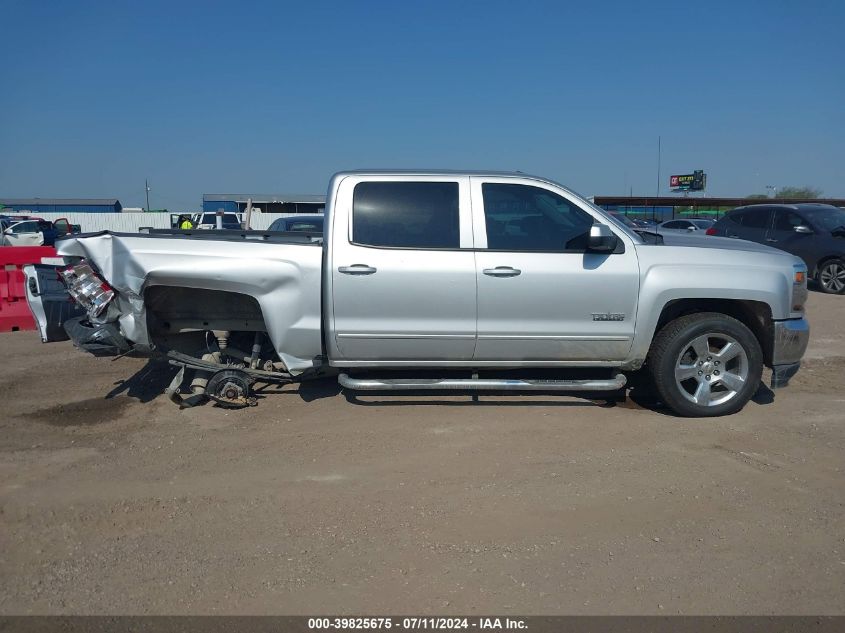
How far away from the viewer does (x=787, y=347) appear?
5375mm

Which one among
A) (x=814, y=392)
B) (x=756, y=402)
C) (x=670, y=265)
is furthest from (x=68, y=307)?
(x=814, y=392)

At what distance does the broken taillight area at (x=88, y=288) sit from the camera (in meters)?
5.13

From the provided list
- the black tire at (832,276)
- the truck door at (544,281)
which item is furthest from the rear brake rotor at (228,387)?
the black tire at (832,276)

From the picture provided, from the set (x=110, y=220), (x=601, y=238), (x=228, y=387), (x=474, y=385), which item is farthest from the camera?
(x=110, y=220)

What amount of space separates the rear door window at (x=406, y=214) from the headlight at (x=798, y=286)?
272cm

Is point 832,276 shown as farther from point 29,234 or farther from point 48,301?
point 29,234

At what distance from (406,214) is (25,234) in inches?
1060

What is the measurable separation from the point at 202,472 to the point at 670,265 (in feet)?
12.3

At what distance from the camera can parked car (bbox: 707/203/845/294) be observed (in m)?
12.8

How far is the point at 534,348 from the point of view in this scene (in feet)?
17.5

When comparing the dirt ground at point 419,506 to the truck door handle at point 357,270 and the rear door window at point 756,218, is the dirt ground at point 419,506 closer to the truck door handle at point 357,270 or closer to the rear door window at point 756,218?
the truck door handle at point 357,270

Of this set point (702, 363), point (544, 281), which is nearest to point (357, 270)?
point (544, 281)

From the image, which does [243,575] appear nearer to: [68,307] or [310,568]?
[310,568]

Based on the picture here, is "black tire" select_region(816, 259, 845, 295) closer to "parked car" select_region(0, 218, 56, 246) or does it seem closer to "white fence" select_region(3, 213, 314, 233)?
"parked car" select_region(0, 218, 56, 246)
